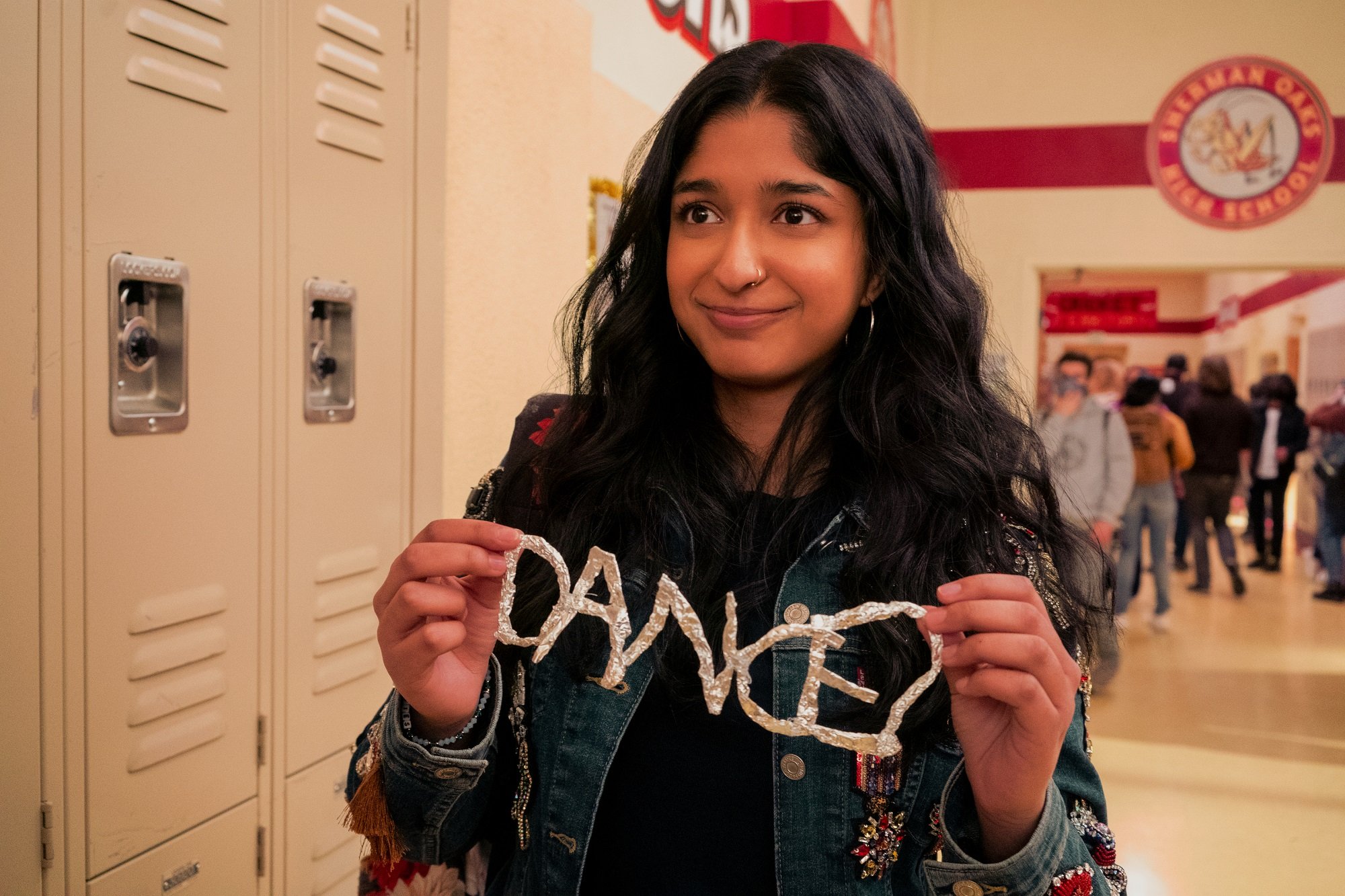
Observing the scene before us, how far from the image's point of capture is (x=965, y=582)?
3.20ft

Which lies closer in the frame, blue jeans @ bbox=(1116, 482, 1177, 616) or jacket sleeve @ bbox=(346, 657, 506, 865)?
jacket sleeve @ bbox=(346, 657, 506, 865)

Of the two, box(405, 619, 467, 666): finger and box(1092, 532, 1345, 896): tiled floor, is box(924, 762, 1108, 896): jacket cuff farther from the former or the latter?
box(1092, 532, 1345, 896): tiled floor

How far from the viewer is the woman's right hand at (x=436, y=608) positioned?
1.04 m

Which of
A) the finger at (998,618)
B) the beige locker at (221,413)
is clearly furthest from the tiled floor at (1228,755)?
the finger at (998,618)

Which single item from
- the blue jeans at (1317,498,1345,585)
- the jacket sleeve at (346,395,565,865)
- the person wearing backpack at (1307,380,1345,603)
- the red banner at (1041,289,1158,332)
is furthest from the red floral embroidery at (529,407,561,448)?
the red banner at (1041,289,1158,332)

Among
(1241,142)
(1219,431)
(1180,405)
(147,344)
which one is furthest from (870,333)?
(1180,405)

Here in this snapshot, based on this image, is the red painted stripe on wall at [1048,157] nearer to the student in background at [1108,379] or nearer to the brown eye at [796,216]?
the student in background at [1108,379]

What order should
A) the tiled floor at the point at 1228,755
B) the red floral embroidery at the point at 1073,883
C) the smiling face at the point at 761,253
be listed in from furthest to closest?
1. the tiled floor at the point at 1228,755
2. the smiling face at the point at 761,253
3. the red floral embroidery at the point at 1073,883

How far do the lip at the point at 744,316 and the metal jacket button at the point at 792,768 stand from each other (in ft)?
1.50

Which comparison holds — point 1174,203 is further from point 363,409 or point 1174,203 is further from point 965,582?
point 965,582

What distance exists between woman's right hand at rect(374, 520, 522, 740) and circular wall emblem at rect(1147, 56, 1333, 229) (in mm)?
6960

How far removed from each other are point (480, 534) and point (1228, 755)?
4.73 m

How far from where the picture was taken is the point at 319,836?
1931 mm

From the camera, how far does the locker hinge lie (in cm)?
137
